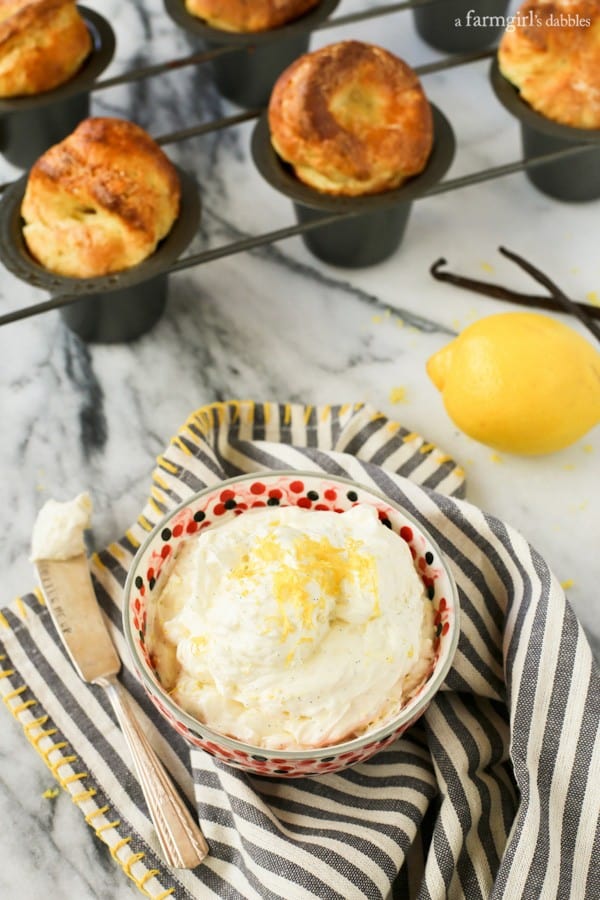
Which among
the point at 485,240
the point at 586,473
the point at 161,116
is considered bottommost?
the point at 586,473

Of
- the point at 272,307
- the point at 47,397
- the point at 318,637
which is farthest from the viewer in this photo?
the point at 272,307

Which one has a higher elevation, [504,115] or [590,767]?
[504,115]

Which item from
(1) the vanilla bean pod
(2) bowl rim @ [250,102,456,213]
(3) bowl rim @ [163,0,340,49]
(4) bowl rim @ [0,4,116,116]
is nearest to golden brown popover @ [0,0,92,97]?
(4) bowl rim @ [0,4,116,116]

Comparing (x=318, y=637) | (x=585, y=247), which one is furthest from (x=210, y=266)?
(x=318, y=637)

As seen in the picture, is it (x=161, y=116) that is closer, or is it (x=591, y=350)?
(x=591, y=350)

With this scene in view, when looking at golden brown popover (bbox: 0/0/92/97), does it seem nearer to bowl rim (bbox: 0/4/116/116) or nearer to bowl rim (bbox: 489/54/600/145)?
→ bowl rim (bbox: 0/4/116/116)

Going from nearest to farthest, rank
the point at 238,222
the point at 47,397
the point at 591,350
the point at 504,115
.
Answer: the point at 591,350 < the point at 47,397 < the point at 238,222 < the point at 504,115

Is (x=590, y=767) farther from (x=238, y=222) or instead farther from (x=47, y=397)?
(x=238, y=222)

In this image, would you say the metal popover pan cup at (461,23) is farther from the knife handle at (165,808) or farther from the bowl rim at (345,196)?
the knife handle at (165,808)
